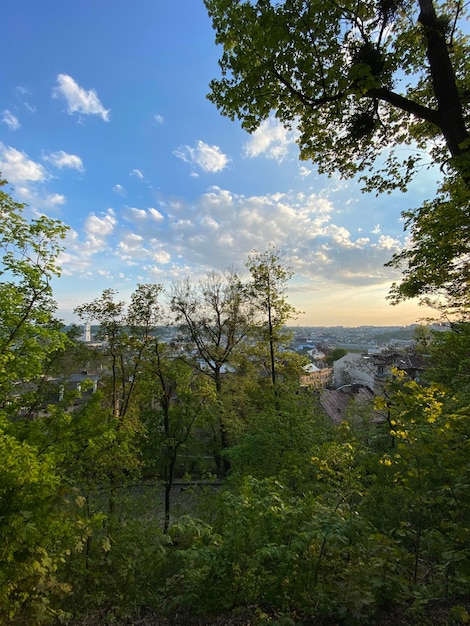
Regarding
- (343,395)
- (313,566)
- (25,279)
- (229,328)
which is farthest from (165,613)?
(343,395)

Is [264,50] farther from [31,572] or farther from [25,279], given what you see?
[31,572]

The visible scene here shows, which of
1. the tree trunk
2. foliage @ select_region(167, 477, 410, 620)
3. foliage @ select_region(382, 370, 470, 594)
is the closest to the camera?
foliage @ select_region(382, 370, 470, 594)

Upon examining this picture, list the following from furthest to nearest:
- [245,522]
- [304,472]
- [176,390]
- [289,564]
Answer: [176,390] → [304,472] → [245,522] → [289,564]

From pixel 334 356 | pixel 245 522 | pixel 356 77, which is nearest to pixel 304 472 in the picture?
pixel 245 522

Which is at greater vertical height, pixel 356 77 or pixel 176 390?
pixel 356 77

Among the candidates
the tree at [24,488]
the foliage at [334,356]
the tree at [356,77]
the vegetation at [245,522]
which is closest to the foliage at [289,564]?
the vegetation at [245,522]

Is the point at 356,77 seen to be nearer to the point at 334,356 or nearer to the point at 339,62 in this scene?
the point at 339,62

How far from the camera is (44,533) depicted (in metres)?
3.38

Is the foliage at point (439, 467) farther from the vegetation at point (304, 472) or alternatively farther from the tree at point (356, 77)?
the tree at point (356, 77)

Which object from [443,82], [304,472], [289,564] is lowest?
[304,472]

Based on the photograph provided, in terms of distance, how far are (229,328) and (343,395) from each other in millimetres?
13902

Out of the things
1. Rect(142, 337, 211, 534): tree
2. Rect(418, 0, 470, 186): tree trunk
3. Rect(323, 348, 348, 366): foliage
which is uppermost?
Rect(418, 0, 470, 186): tree trunk

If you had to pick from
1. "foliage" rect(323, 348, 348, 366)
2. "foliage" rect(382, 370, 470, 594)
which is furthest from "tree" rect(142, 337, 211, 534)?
"foliage" rect(323, 348, 348, 366)

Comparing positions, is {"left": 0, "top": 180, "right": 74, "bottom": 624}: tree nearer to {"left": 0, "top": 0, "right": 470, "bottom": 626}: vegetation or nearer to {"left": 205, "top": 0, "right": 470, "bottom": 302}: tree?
{"left": 0, "top": 0, "right": 470, "bottom": 626}: vegetation
